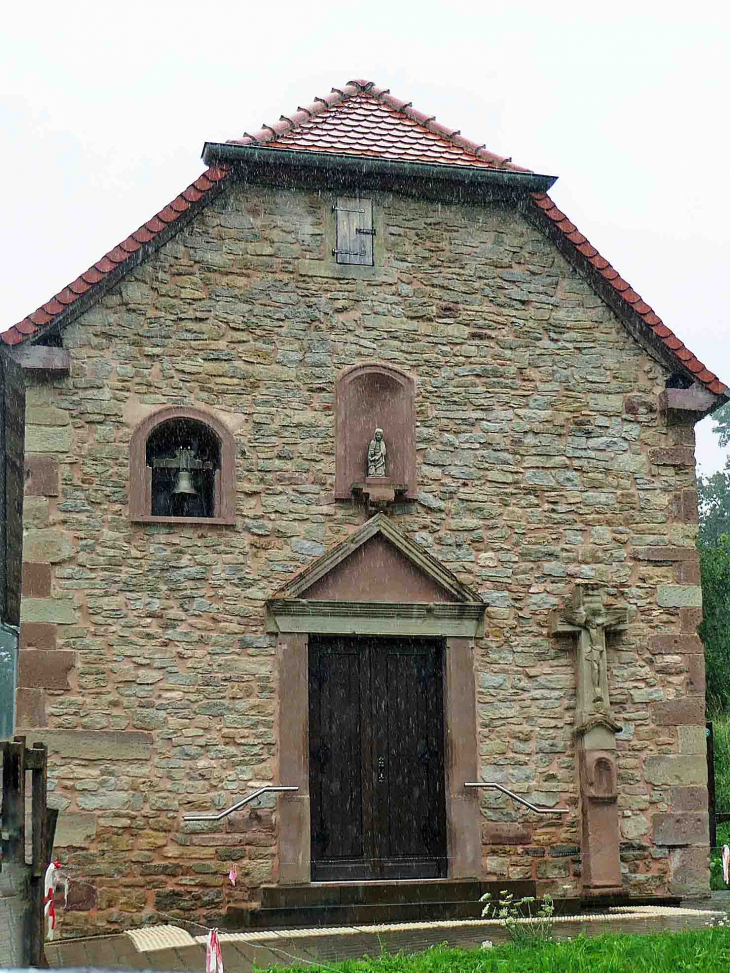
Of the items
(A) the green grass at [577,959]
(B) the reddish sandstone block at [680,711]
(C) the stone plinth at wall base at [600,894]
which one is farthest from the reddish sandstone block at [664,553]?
(A) the green grass at [577,959]

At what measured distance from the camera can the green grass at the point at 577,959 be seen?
24.1ft

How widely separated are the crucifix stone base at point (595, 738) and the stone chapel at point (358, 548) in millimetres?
28

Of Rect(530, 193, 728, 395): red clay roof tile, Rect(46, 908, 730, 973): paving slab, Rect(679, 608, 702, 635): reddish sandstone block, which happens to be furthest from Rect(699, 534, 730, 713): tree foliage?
Rect(46, 908, 730, 973): paving slab

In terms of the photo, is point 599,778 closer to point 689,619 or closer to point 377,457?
point 689,619

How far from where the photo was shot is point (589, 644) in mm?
11758

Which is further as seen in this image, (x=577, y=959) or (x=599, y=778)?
(x=599, y=778)

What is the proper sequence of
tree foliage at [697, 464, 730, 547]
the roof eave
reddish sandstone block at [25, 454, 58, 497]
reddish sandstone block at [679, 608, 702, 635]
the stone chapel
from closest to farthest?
the stone chapel
reddish sandstone block at [25, 454, 58, 497]
the roof eave
reddish sandstone block at [679, 608, 702, 635]
tree foliage at [697, 464, 730, 547]

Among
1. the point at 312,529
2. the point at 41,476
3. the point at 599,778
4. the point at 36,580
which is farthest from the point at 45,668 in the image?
the point at 599,778

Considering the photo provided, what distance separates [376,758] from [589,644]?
2.15 m

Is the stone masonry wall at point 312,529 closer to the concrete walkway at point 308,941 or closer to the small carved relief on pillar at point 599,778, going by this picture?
the small carved relief on pillar at point 599,778

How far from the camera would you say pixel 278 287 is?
1204 cm

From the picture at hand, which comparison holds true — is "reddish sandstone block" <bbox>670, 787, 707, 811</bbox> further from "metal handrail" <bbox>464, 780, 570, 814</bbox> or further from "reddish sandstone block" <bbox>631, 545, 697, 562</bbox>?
"reddish sandstone block" <bbox>631, 545, 697, 562</bbox>

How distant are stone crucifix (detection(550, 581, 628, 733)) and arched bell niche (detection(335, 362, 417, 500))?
1.76 metres

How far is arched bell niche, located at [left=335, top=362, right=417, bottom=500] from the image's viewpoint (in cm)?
1185
